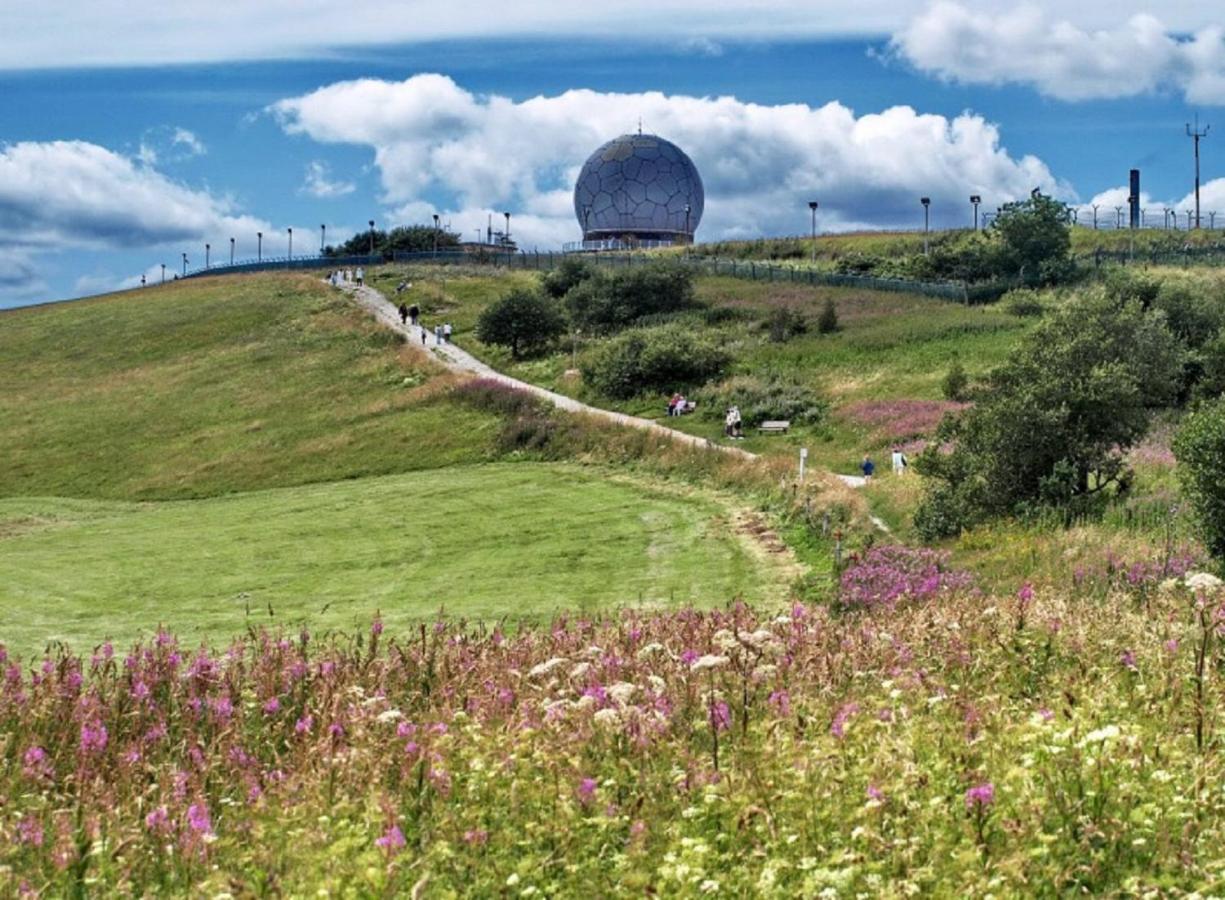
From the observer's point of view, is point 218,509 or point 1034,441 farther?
point 218,509

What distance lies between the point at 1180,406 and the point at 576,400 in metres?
25.6

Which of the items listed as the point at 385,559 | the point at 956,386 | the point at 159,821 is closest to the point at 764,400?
the point at 956,386

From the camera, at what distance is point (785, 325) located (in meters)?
67.4

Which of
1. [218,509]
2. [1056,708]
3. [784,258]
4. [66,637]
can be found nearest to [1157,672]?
[1056,708]

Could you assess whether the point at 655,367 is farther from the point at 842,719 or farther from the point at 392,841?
the point at 392,841

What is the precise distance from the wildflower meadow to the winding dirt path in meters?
18.0

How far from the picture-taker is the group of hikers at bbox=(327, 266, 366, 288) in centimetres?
11031

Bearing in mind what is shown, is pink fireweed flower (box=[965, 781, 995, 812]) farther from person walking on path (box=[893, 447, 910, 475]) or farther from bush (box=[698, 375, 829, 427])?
bush (box=[698, 375, 829, 427])

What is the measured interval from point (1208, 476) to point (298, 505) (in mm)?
28992

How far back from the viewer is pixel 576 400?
189ft

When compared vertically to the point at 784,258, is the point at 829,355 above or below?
below

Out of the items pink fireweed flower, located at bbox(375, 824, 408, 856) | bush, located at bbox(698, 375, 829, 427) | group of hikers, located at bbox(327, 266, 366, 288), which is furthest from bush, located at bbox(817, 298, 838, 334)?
pink fireweed flower, located at bbox(375, 824, 408, 856)

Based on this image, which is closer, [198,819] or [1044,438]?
[198,819]

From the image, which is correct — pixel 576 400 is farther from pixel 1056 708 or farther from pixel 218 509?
pixel 1056 708
